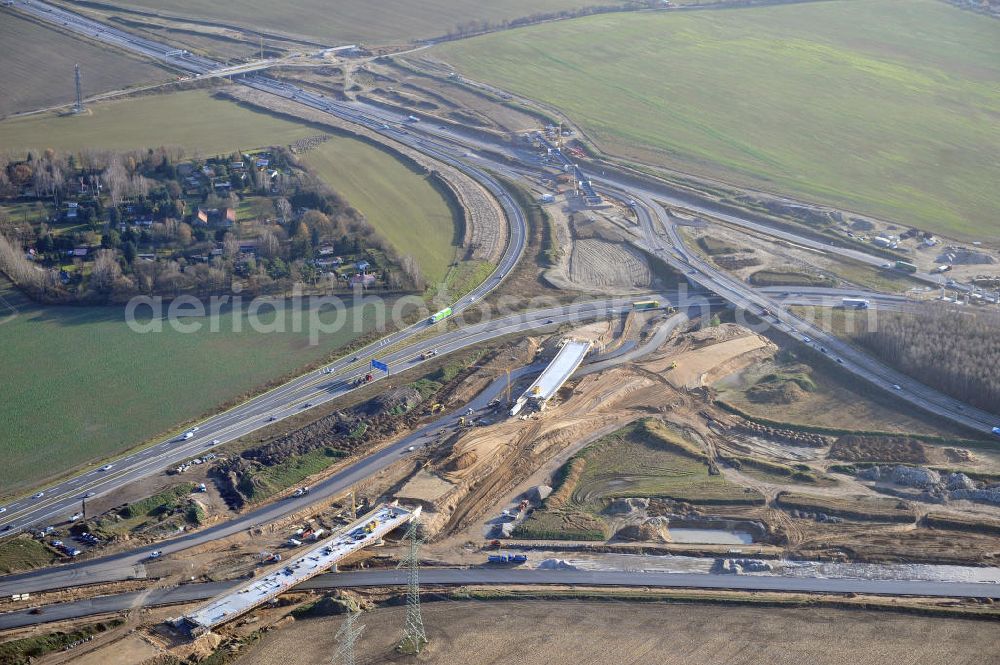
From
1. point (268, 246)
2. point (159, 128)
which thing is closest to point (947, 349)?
point (268, 246)

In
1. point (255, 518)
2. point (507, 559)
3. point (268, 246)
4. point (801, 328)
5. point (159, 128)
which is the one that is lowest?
point (255, 518)

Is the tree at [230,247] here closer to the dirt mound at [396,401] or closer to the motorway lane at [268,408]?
the motorway lane at [268,408]

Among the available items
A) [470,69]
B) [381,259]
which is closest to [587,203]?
[381,259]

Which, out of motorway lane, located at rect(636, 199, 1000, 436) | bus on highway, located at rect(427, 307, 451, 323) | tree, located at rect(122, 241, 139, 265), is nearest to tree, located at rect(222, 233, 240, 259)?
tree, located at rect(122, 241, 139, 265)

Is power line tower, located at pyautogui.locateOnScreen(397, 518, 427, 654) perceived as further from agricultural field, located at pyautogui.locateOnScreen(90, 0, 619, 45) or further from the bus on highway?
agricultural field, located at pyautogui.locateOnScreen(90, 0, 619, 45)

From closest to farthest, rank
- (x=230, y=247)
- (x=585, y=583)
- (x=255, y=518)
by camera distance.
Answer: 1. (x=585, y=583)
2. (x=255, y=518)
3. (x=230, y=247)

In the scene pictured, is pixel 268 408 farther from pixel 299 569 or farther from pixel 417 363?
pixel 299 569

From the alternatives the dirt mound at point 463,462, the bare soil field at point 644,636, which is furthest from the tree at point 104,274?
the bare soil field at point 644,636

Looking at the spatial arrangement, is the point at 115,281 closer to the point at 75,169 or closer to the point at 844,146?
the point at 75,169
